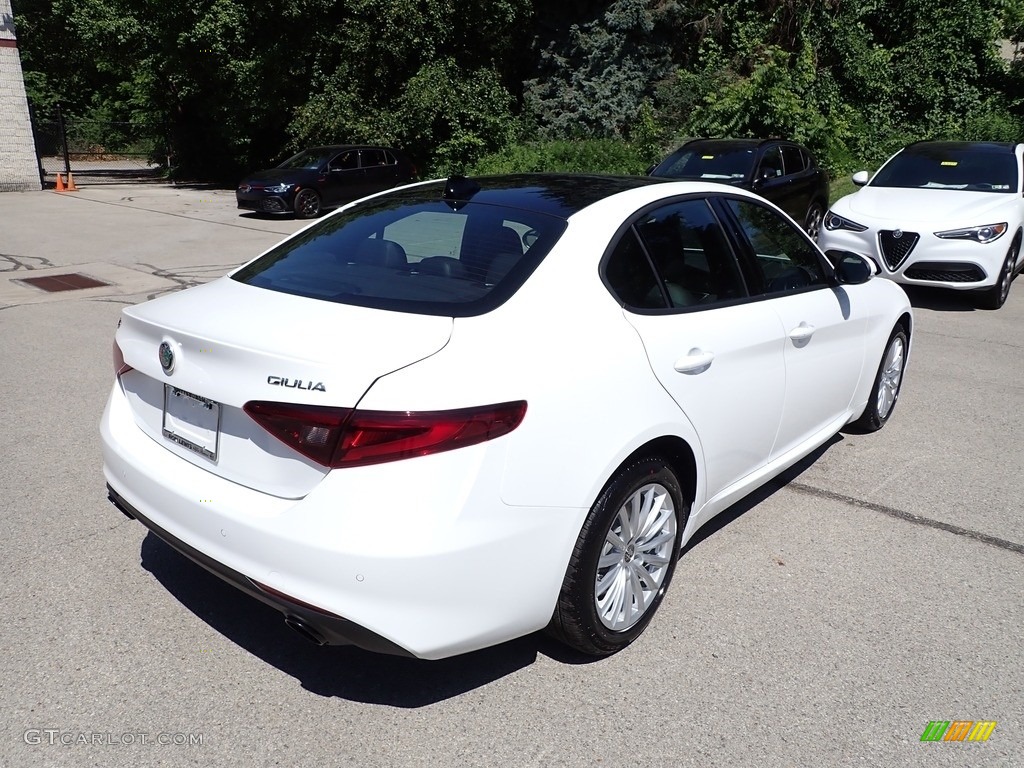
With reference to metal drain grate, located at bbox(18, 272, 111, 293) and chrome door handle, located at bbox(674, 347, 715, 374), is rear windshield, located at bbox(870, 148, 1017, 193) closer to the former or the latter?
chrome door handle, located at bbox(674, 347, 715, 374)

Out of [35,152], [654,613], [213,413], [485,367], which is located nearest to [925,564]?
[654,613]

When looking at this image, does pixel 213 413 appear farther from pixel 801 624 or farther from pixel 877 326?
pixel 877 326

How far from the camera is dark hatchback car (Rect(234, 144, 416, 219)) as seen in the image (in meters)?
18.0

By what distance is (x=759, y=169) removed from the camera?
1195 centimetres

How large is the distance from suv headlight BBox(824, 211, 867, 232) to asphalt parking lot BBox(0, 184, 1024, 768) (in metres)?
4.90

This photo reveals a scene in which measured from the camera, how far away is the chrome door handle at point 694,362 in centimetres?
317

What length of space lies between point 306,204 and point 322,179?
725mm

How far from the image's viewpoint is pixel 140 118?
32.0 m

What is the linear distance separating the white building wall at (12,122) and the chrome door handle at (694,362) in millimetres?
24757

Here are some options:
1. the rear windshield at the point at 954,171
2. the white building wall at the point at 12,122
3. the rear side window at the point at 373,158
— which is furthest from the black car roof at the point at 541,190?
the white building wall at the point at 12,122

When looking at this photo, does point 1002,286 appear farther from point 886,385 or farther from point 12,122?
point 12,122

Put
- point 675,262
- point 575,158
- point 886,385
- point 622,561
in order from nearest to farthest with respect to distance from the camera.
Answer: point 622,561 → point 675,262 → point 886,385 → point 575,158

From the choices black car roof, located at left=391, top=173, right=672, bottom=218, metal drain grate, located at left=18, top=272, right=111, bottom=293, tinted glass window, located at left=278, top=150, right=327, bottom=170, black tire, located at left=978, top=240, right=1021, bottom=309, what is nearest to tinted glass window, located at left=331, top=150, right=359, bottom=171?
tinted glass window, located at left=278, top=150, right=327, bottom=170

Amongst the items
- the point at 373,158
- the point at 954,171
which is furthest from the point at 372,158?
the point at 954,171
